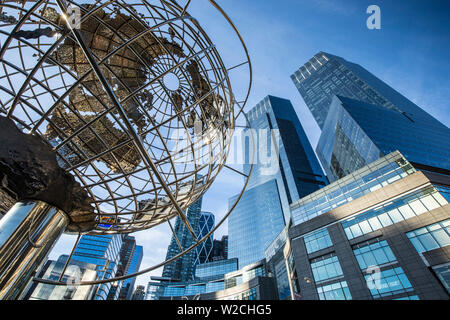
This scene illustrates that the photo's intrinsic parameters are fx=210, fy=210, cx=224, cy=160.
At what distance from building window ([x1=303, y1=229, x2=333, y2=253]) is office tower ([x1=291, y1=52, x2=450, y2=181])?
1396 centimetres

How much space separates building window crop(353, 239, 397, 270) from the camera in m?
17.4

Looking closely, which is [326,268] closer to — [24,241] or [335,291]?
[335,291]

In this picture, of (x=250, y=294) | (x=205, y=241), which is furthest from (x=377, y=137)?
(x=205, y=241)

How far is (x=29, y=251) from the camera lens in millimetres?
1580

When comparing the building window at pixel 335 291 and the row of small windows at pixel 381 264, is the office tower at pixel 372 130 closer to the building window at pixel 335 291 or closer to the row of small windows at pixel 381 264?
the row of small windows at pixel 381 264

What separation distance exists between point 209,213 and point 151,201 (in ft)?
379

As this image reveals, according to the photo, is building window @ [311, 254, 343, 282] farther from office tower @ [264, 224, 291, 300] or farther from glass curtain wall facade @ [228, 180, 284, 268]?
glass curtain wall facade @ [228, 180, 284, 268]

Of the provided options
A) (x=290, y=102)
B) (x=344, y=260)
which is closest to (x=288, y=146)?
(x=290, y=102)

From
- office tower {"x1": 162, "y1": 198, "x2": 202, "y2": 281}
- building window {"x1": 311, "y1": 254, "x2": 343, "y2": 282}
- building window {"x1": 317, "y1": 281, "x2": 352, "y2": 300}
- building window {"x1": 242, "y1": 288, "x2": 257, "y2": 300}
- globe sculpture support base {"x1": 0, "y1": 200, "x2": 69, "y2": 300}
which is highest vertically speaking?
office tower {"x1": 162, "y1": 198, "x2": 202, "y2": 281}

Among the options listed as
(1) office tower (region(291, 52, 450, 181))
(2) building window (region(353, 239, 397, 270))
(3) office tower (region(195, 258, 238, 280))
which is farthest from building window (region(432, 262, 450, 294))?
(3) office tower (region(195, 258, 238, 280))

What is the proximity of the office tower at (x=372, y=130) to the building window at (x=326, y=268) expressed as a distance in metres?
15.5

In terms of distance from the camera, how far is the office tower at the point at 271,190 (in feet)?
234

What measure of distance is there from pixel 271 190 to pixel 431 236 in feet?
218

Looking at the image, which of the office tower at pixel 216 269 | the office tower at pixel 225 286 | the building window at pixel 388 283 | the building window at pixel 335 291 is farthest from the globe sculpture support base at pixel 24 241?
the office tower at pixel 216 269
